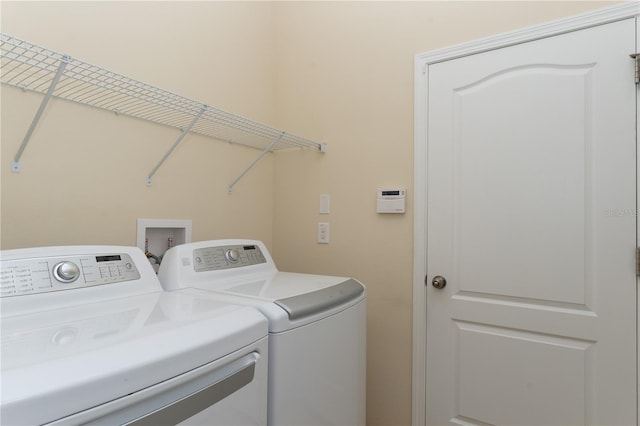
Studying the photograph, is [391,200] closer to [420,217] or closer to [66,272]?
[420,217]

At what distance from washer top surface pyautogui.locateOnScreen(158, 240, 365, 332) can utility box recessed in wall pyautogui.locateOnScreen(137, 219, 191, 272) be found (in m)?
0.27

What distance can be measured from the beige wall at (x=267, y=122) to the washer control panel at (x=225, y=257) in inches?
13.5

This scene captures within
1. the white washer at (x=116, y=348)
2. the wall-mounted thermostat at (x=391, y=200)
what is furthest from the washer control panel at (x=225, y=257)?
the wall-mounted thermostat at (x=391, y=200)

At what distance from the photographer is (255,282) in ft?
4.85

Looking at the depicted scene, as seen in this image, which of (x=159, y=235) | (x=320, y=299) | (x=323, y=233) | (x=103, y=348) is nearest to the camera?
(x=103, y=348)

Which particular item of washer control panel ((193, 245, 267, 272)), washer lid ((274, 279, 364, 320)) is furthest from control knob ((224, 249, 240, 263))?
washer lid ((274, 279, 364, 320))

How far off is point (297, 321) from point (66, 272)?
0.69m

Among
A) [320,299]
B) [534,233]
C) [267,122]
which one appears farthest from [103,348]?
[267,122]

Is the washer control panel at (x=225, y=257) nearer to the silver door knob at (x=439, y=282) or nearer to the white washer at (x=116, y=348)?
the white washer at (x=116, y=348)

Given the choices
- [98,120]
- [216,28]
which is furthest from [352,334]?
[216,28]

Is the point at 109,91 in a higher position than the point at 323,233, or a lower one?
higher

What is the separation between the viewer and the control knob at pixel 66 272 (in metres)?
1.02

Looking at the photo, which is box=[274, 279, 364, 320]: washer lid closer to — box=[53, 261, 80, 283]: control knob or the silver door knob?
the silver door knob

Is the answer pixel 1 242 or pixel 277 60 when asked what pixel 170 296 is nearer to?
pixel 1 242
